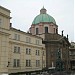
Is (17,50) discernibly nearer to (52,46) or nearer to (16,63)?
(16,63)

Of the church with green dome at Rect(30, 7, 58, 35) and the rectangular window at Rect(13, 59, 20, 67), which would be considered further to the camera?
the church with green dome at Rect(30, 7, 58, 35)

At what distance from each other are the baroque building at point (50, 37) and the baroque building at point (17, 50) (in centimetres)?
309

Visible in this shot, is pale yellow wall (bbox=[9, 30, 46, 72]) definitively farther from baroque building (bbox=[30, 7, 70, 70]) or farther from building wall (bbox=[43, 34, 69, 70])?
baroque building (bbox=[30, 7, 70, 70])

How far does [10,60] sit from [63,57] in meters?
33.7

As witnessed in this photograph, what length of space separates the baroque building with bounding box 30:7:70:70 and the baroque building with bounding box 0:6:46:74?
3.09 m

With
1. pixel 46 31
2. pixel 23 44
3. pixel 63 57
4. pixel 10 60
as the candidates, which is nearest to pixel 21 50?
pixel 23 44

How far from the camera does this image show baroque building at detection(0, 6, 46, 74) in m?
36.8

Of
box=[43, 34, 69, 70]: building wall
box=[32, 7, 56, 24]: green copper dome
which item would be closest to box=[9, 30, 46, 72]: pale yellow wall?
box=[43, 34, 69, 70]: building wall

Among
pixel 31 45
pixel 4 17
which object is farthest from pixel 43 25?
pixel 4 17

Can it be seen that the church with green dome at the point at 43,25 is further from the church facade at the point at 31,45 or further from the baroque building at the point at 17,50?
the baroque building at the point at 17,50

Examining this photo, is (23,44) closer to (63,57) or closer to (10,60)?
(10,60)

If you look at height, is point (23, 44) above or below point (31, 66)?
above

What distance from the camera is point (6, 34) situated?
37.3 meters

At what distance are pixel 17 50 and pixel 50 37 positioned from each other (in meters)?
21.6
